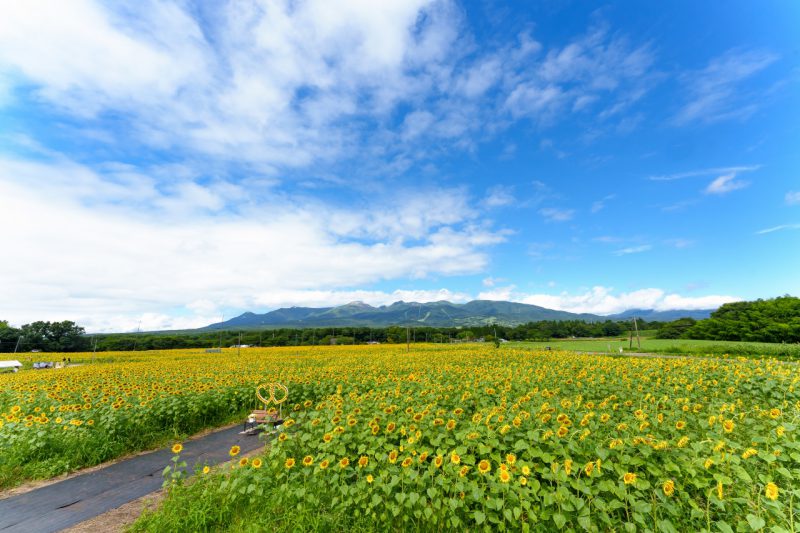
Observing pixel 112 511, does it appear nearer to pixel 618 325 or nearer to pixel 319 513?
pixel 319 513

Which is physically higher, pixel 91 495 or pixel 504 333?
pixel 91 495

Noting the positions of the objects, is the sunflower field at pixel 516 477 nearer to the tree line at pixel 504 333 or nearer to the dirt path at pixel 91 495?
the dirt path at pixel 91 495

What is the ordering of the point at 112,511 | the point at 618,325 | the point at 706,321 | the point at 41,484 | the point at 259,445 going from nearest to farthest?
the point at 112,511 < the point at 41,484 < the point at 259,445 < the point at 706,321 < the point at 618,325

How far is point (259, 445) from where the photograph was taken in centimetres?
947

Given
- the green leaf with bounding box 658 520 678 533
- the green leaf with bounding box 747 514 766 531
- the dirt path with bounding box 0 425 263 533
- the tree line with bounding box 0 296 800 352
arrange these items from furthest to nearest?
the tree line with bounding box 0 296 800 352
the dirt path with bounding box 0 425 263 533
the green leaf with bounding box 658 520 678 533
the green leaf with bounding box 747 514 766 531

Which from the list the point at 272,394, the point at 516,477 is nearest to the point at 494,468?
the point at 516,477

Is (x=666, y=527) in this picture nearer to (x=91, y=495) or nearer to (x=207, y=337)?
(x=91, y=495)

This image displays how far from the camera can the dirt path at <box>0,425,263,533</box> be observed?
5.73m

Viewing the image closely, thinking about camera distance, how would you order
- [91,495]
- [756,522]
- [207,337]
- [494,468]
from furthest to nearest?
[207,337] < [91,495] < [494,468] < [756,522]

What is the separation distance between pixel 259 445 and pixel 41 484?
170 inches

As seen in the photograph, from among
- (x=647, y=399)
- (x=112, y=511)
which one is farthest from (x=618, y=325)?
(x=112, y=511)

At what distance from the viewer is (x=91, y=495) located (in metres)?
6.66

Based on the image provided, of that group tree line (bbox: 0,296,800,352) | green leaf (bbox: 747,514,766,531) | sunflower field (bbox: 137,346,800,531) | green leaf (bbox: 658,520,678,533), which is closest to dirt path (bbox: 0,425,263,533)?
sunflower field (bbox: 137,346,800,531)

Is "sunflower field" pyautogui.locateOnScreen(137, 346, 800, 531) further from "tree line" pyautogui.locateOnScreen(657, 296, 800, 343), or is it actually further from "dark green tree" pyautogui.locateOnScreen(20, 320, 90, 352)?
"dark green tree" pyautogui.locateOnScreen(20, 320, 90, 352)
